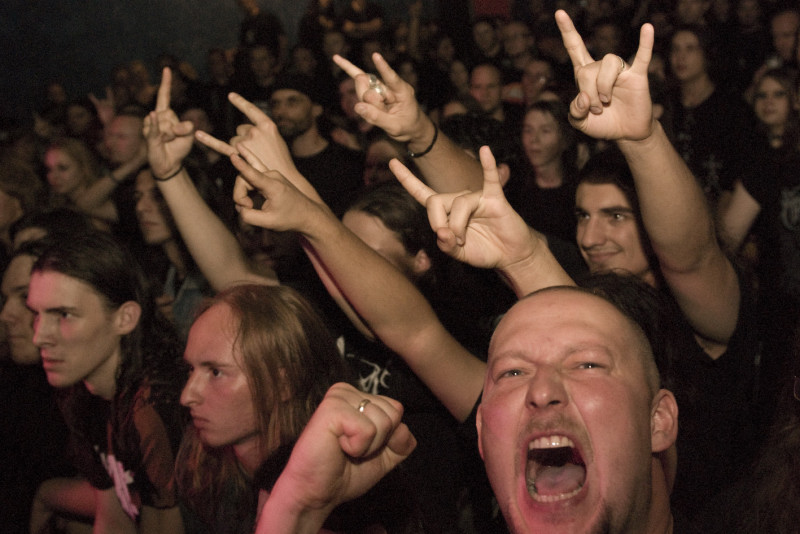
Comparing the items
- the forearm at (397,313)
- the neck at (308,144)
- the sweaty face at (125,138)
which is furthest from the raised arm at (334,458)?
the sweaty face at (125,138)

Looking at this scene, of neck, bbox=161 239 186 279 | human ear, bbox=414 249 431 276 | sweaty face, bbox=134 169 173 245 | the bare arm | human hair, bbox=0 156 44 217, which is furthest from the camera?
human hair, bbox=0 156 44 217

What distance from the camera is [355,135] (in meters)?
4.73

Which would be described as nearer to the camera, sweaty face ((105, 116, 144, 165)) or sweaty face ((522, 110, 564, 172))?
sweaty face ((522, 110, 564, 172))

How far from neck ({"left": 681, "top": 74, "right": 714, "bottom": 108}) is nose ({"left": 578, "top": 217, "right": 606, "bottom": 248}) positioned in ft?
7.98

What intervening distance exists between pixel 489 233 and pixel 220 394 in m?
0.70

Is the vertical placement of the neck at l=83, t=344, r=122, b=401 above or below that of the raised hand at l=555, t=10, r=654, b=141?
below

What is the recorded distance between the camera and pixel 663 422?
1.32 metres

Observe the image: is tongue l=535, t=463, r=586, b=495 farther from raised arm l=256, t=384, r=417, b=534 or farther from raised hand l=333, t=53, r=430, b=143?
raised hand l=333, t=53, r=430, b=143

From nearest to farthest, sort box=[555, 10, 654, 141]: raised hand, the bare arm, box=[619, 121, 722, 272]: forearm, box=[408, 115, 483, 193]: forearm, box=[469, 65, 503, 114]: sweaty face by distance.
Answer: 1. box=[555, 10, 654, 141]: raised hand
2. box=[619, 121, 722, 272]: forearm
3. box=[408, 115, 483, 193]: forearm
4. the bare arm
5. box=[469, 65, 503, 114]: sweaty face

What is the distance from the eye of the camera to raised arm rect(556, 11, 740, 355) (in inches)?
57.6

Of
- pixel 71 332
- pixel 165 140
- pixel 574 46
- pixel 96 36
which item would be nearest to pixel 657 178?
pixel 574 46

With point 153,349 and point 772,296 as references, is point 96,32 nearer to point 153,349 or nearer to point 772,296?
point 153,349

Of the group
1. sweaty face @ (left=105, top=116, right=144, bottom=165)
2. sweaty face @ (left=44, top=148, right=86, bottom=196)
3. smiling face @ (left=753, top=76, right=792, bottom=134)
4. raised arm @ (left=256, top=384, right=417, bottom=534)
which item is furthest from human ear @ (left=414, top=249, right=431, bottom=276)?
sweaty face @ (left=44, top=148, right=86, bottom=196)

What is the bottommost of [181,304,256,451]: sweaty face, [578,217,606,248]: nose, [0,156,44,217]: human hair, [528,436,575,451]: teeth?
[528,436,575,451]: teeth
